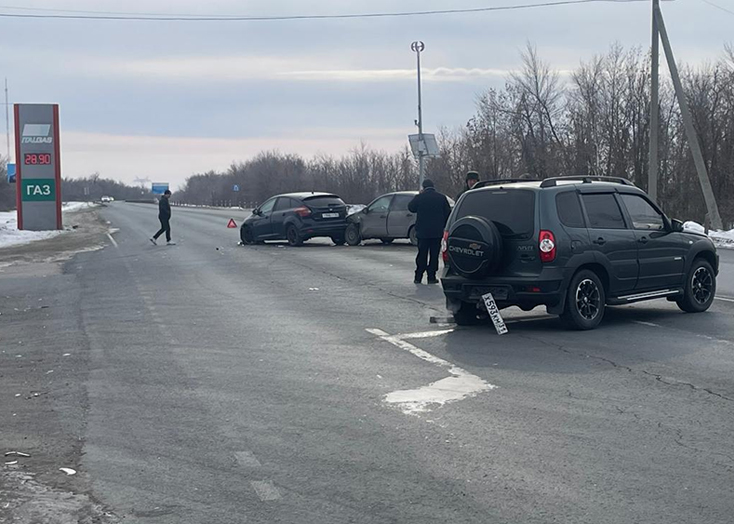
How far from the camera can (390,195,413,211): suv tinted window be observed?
26.8 m

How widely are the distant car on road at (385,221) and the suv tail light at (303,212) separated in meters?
1.22

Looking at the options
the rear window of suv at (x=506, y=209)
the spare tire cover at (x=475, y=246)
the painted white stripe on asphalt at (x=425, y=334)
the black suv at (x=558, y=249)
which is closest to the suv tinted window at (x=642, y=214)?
the black suv at (x=558, y=249)

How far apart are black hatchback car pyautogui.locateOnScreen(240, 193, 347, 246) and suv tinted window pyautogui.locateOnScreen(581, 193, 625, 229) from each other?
17.2 meters

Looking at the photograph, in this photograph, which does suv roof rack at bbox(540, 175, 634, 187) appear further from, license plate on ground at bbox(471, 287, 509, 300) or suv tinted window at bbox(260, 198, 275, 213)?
suv tinted window at bbox(260, 198, 275, 213)

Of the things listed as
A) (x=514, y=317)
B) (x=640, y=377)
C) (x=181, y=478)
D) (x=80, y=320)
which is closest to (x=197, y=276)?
(x=80, y=320)

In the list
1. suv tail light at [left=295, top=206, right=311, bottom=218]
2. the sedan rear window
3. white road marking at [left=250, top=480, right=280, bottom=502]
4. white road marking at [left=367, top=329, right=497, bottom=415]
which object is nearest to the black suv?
white road marking at [left=367, top=329, right=497, bottom=415]

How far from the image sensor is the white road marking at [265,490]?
5516 millimetres

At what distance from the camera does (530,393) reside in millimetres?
8180

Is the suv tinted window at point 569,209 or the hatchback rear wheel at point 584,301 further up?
the suv tinted window at point 569,209

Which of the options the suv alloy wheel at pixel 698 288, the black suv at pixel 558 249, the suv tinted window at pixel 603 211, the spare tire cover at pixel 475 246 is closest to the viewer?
the black suv at pixel 558 249

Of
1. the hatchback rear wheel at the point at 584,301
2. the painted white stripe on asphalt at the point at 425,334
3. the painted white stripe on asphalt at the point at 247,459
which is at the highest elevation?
the hatchback rear wheel at the point at 584,301

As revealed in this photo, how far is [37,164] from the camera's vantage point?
41.6 m

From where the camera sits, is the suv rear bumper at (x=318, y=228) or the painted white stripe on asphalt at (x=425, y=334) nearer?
the painted white stripe on asphalt at (x=425, y=334)

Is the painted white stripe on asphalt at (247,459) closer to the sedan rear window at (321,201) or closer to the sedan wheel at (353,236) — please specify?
the sedan wheel at (353,236)
